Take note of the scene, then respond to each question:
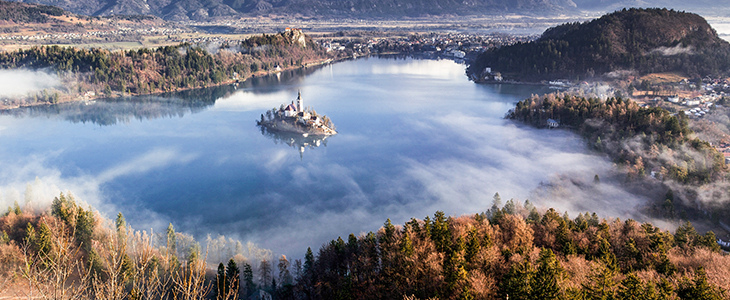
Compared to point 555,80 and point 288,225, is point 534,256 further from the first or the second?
point 555,80

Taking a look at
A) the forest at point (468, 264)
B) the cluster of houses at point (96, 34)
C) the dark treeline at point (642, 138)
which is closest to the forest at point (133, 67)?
the cluster of houses at point (96, 34)

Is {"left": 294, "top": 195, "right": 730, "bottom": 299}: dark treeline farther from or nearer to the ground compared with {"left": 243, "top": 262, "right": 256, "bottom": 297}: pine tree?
farther from the ground

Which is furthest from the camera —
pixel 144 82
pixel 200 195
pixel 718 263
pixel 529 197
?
pixel 144 82

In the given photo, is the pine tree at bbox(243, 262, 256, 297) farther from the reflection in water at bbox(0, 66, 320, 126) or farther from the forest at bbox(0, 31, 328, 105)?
the forest at bbox(0, 31, 328, 105)

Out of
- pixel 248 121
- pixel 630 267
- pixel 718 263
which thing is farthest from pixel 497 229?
pixel 248 121

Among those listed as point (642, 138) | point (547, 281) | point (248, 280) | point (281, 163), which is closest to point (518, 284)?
point (547, 281)

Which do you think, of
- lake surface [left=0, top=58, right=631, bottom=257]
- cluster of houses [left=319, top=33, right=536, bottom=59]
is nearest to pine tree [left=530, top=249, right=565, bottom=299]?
lake surface [left=0, top=58, right=631, bottom=257]
